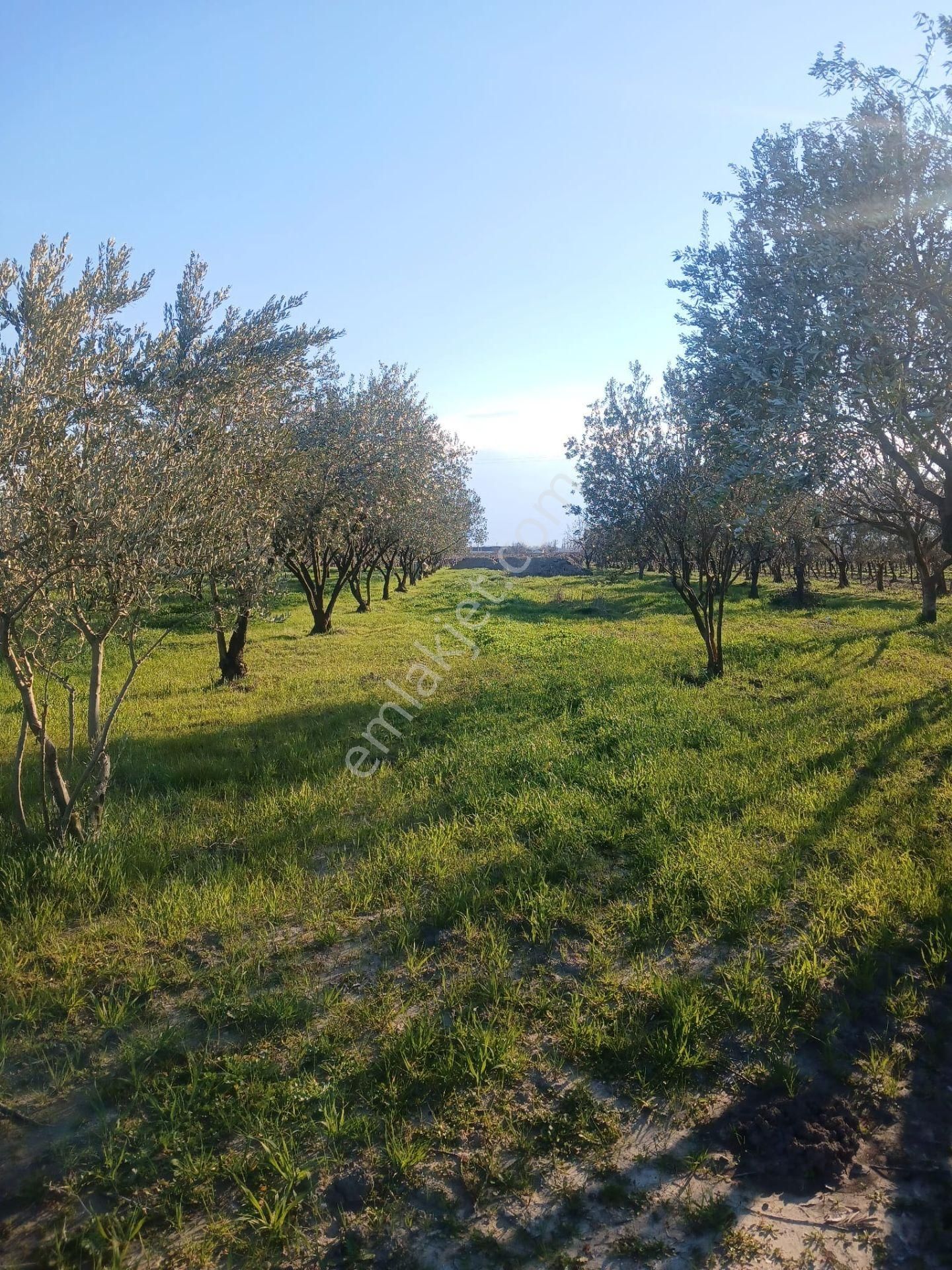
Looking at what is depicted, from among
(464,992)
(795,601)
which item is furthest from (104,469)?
(795,601)

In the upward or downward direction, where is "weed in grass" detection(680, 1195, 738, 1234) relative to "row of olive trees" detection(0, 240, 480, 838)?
downward

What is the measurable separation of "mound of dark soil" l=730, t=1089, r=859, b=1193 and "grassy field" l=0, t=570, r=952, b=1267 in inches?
1.3

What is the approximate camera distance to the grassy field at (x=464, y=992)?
3.35 m

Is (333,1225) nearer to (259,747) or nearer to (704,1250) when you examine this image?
(704,1250)

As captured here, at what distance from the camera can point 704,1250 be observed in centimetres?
312

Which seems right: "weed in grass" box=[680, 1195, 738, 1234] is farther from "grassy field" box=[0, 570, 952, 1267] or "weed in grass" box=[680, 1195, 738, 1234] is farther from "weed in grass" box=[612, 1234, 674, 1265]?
"weed in grass" box=[612, 1234, 674, 1265]

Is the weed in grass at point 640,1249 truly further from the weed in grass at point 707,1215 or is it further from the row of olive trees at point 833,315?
the row of olive trees at point 833,315

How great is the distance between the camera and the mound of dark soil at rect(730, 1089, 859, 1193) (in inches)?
139

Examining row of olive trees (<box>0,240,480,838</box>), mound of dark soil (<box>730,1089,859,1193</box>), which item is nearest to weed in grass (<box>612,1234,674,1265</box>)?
mound of dark soil (<box>730,1089,859,1193</box>)

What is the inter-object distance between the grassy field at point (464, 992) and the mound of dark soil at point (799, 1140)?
3 cm

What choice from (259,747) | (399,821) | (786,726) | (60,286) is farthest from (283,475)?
(786,726)

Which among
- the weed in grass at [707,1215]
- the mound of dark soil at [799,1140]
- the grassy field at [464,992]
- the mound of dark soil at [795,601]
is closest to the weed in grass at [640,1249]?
the grassy field at [464,992]

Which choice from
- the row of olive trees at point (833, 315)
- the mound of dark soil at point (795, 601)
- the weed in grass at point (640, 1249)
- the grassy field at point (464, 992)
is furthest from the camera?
the mound of dark soil at point (795, 601)

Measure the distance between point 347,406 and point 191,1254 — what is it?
74.3 feet
